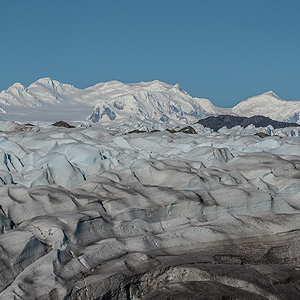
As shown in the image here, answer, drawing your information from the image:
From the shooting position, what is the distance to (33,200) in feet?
59.2

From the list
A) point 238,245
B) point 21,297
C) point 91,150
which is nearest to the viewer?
point 21,297

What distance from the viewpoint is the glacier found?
12.7 m

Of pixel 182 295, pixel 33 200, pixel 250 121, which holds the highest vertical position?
pixel 250 121

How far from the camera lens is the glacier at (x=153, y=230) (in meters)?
12.7

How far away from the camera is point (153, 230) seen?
16.4 m

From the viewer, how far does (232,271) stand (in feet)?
43.3

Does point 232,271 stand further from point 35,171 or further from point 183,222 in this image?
point 35,171

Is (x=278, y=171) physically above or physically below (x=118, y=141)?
below

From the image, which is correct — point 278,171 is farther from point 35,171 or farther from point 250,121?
point 250,121

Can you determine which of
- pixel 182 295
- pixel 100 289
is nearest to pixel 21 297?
pixel 100 289

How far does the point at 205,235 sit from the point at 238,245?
961 millimetres

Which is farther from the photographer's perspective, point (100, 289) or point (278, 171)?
point (278, 171)

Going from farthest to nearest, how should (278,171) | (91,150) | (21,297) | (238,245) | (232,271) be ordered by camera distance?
(91,150), (278,171), (238,245), (232,271), (21,297)

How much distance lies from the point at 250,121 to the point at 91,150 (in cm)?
17079
